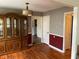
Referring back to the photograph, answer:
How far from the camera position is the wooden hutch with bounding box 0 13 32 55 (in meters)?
4.40

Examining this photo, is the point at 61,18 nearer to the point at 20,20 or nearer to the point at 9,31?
the point at 20,20

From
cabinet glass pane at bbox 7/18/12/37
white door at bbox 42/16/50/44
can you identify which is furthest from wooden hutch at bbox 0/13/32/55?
white door at bbox 42/16/50/44

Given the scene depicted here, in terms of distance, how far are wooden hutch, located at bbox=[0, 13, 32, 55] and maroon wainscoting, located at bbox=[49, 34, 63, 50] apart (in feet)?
5.50

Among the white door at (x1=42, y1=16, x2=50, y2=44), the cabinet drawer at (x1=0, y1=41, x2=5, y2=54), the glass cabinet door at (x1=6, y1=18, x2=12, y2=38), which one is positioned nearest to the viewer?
the cabinet drawer at (x1=0, y1=41, x2=5, y2=54)

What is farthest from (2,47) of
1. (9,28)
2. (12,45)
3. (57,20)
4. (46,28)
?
(57,20)

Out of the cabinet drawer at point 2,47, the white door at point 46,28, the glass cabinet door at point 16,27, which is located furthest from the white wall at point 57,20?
the cabinet drawer at point 2,47

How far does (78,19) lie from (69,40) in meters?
3.24

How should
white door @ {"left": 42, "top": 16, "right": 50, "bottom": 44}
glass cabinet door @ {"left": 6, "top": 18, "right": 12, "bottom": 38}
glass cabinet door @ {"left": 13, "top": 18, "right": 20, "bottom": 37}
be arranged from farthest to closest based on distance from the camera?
white door @ {"left": 42, "top": 16, "right": 50, "bottom": 44} → glass cabinet door @ {"left": 13, "top": 18, "right": 20, "bottom": 37} → glass cabinet door @ {"left": 6, "top": 18, "right": 12, "bottom": 38}

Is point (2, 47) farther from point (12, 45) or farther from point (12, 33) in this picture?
point (12, 33)

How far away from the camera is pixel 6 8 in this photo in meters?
4.99

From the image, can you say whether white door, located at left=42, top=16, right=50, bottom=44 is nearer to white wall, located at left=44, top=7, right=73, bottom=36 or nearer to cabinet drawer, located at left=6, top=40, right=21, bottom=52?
white wall, located at left=44, top=7, right=73, bottom=36

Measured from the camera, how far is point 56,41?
5.14 meters

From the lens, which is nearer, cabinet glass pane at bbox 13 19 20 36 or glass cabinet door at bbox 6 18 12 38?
glass cabinet door at bbox 6 18 12 38

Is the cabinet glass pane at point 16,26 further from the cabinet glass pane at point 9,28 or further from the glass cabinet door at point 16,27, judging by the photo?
the cabinet glass pane at point 9,28
